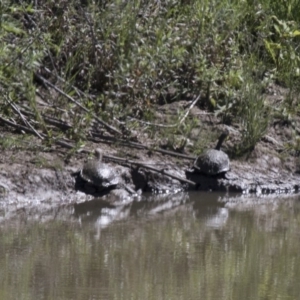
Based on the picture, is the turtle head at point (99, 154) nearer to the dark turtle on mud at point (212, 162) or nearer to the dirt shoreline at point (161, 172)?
the dirt shoreline at point (161, 172)

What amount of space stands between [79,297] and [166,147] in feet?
9.45

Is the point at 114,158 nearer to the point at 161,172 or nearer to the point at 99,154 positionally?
the point at 99,154

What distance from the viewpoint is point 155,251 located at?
4758mm

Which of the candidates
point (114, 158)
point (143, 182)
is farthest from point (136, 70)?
point (143, 182)

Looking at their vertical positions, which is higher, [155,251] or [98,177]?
[98,177]

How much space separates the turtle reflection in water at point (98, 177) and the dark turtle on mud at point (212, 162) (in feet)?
1.81

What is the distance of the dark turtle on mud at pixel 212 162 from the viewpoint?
629 cm

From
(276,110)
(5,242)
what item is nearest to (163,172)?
(276,110)

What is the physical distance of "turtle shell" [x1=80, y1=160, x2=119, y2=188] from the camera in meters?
5.88

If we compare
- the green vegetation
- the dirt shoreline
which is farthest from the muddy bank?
the green vegetation

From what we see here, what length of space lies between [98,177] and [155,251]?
1220 millimetres

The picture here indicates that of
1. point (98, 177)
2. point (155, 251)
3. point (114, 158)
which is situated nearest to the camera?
point (155, 251)

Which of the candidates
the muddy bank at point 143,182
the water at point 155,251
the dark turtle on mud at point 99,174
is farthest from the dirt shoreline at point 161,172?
the water at point 155,251

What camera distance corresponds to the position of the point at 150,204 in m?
6.06
